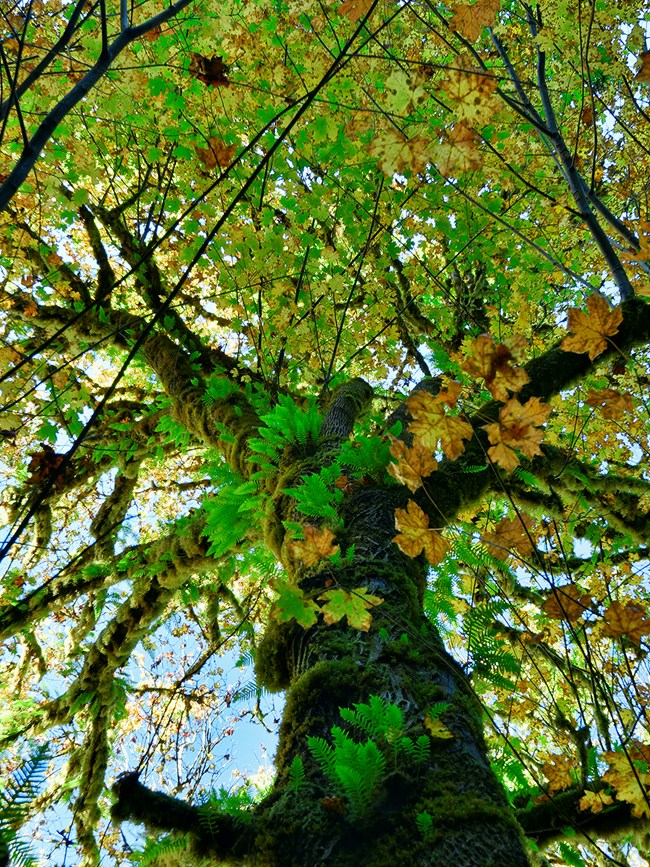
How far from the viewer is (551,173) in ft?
20.8

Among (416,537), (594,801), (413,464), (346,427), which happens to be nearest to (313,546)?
(416,537)

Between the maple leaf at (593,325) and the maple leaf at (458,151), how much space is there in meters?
0.82

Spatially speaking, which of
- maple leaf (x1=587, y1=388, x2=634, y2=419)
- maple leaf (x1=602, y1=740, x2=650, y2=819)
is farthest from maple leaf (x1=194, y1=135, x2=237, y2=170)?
maple leaf (x1=602, y1=740, x2=650, y2=819)

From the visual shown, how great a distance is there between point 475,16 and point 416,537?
9.25ft

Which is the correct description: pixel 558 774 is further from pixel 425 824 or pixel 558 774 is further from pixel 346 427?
pixel 346 427

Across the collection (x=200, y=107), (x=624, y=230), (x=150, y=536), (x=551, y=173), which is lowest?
(x=624, y=230)

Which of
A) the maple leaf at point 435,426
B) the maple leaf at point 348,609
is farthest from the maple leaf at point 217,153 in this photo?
the maple leaf at point 348,609

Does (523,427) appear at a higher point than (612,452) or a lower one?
lower

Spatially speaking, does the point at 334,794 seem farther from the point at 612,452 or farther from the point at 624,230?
the point at 612,452

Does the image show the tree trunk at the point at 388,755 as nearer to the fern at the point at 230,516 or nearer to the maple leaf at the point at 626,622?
the maple leaf at the point at 626,622

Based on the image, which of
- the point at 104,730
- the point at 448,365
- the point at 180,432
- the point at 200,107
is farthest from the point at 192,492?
the point at 200,107

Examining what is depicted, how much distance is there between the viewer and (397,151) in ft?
7.53

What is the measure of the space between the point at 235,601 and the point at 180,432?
259 cm

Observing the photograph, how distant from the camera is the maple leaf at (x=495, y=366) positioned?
1.96 meters
